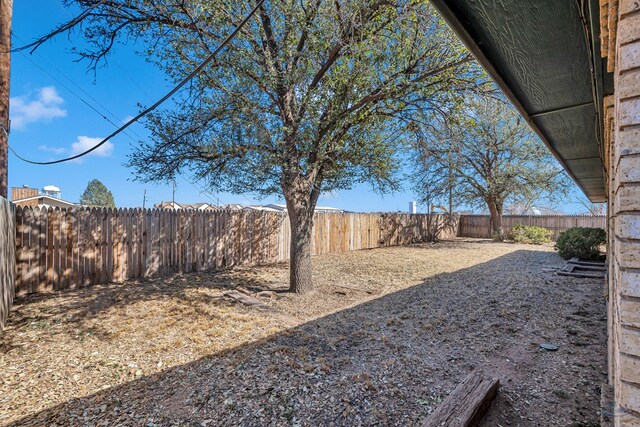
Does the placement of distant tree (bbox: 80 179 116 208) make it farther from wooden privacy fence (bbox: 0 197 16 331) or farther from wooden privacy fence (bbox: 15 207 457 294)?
wooden privacy fence (bbox: 0 197 16 331)

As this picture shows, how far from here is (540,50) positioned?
178cm

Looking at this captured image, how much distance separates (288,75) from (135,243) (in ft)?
16.2

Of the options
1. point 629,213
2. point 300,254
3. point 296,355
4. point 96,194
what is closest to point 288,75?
point 300,254

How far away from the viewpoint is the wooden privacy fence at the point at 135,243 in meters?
5.41

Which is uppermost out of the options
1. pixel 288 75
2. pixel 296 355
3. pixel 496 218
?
pixel 288 75

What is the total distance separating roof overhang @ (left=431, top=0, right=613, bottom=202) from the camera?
58.9 inches

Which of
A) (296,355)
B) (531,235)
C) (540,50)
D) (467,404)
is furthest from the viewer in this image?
(531,235)

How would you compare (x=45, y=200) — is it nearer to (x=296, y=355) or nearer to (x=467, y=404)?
(x=296, y=355)

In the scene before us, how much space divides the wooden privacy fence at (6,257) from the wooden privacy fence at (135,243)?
49 centimetres

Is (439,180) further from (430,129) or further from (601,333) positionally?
(601,333)

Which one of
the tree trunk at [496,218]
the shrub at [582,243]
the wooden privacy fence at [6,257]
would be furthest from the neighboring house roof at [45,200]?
the shrub at [582,243]

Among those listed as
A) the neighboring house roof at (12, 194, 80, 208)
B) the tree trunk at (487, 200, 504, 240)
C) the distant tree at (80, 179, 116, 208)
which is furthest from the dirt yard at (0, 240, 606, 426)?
the distant tree at (80, 179, 116, 208)

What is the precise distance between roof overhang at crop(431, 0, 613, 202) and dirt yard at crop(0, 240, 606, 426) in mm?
2322

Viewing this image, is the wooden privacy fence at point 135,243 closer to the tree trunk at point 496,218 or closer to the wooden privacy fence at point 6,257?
the wooden privacy fence at point 6,257
